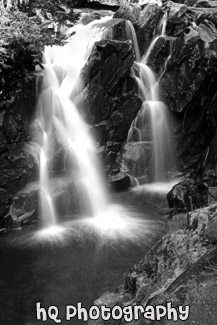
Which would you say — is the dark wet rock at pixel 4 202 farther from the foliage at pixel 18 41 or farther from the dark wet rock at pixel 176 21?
the dark wet rock at pixel 176 21

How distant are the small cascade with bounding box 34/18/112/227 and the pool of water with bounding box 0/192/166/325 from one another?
54.1 inches

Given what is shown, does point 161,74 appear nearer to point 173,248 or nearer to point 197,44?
point 197,44

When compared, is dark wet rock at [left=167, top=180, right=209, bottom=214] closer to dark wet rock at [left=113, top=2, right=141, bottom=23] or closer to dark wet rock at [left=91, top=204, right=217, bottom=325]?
dark wet rock at [left=91, top=204, right=217, bottom=325]

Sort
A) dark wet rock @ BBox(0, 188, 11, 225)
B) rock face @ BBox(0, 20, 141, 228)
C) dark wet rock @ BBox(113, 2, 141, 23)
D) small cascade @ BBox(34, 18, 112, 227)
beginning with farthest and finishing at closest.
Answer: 1. dark wet rock @ BBox(113, 2, 141, 23)
2. small cascade @ BBox(34, 18, 112, 227)
3. rock face @ BBox(0, 20, 141, 228)
4. dark wet rock @ BBox(0, 188, 11, 225)

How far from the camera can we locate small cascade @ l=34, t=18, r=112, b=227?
12.4 metres

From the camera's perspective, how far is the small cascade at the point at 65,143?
40.6 ft

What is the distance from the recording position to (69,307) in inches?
283

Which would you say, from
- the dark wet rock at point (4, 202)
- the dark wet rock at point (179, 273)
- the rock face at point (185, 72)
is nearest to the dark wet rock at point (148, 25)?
the rock face at point (185, 72)

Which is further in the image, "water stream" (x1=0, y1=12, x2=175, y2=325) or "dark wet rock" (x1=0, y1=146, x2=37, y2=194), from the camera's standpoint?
"dark wet rock" (x1=0, y1=146, x2=37, y2=194)

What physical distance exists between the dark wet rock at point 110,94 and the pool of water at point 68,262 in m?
4.12

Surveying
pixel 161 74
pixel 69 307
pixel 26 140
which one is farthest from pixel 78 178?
pixel 161 74

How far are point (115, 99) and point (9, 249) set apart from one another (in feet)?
26.5

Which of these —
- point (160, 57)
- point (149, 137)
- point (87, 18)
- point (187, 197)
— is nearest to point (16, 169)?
point (187, 197)

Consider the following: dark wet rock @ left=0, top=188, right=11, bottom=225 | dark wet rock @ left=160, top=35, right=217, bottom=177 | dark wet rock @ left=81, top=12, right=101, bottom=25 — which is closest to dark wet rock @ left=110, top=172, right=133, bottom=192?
dark wet rock @ left=160, top=35, right=217, bottom=177
